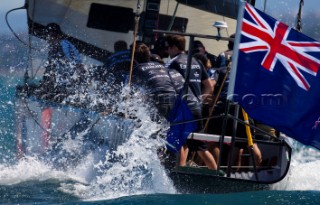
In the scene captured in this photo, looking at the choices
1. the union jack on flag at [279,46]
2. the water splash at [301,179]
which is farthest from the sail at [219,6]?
the union jack on flag at [279,46]

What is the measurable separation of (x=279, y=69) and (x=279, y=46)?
21cm

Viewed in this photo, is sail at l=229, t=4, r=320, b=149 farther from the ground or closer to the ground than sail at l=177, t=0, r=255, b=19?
closer to the ground

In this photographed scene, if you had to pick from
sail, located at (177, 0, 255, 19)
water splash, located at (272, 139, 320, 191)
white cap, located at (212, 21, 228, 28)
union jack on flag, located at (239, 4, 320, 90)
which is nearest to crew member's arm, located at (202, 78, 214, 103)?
water splash, located at (272, 139, 320, 191)

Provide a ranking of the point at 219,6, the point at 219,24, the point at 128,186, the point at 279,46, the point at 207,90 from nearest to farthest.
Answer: the point at 279,46 → the point at 128,186 → the point at 207,90 → the point at 219,24 → the point at 219,6

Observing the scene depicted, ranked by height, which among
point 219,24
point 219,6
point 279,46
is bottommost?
point 279,46

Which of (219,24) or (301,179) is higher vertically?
(219,24)

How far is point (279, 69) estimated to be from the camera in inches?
347

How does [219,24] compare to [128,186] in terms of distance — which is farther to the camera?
[219,24]

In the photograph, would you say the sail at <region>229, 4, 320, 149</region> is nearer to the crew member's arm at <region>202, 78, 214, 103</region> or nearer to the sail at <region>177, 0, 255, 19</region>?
the crew member's arm at <region>202, 78, 214, 103</region>

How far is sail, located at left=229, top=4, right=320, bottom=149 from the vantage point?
28.8ft

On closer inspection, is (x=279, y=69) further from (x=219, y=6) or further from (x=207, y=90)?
(x=219, y=6)

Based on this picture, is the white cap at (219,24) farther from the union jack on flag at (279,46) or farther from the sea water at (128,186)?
the union jack on flag at (279,46)

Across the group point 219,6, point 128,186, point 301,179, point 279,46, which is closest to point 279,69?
point 279,46

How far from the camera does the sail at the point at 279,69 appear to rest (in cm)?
877
